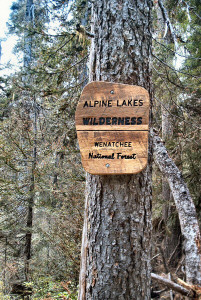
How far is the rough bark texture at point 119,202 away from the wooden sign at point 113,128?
0.35 ft

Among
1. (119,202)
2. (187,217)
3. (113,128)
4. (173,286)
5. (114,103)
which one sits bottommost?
(173,286)

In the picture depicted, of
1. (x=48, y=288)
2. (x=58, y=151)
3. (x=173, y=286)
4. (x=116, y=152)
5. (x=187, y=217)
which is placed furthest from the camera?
(x=58, y=151)

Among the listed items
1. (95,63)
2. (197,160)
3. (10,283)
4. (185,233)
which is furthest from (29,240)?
(95,63)

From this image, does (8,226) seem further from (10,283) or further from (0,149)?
(0,149)

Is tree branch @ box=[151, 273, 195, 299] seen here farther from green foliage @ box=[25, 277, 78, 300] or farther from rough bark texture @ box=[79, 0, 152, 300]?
green foliage @ box=[25, 277, 78, 300]

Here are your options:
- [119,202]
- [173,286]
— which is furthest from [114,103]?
[173,286]

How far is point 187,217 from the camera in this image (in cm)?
391

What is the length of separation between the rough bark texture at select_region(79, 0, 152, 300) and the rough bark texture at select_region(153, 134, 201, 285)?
2.31 meters

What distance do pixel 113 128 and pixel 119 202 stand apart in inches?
18.5

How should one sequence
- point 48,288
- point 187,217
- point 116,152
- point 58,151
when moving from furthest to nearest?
1. point 58,151
2. point 48,288
3. point 187,217
4. point 116,152

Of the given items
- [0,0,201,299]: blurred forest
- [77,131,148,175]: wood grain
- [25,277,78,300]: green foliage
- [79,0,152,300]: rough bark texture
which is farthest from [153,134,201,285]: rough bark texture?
[77,131,148,175]: wood grain

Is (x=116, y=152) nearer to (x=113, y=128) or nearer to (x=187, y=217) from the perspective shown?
(x=113, y=128)

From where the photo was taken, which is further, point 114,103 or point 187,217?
point 187,217

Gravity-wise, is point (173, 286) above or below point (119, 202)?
below
